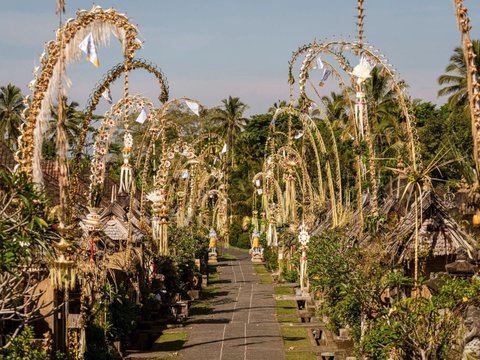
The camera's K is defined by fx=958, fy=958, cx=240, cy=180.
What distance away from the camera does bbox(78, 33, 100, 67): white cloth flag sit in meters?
12.8

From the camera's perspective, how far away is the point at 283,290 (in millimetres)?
33844

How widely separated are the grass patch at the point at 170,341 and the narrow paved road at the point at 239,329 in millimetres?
187

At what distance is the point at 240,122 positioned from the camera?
82375 mm

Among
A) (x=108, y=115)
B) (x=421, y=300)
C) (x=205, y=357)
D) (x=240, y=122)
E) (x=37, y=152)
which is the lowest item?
(x=205, y=357)

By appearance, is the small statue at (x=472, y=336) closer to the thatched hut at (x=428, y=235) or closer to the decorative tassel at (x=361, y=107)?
the thatched hut at (x=428, y=235)

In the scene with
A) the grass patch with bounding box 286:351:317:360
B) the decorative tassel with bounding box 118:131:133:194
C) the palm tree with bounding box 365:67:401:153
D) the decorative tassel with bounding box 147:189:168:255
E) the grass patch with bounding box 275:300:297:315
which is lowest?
the grass patch with bounding box 286:351:317:360

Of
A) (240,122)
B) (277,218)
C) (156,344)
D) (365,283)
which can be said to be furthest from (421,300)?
(240,122)

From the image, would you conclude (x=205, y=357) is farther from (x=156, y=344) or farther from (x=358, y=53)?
(x=358, y=53)

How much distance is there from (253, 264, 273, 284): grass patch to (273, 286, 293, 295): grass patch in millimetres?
3693

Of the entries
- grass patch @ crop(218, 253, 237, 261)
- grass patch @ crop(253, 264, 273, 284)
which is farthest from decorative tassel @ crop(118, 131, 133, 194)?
grass patch @ crop(218, 253, 237, 261)

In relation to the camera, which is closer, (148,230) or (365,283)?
(365,283)

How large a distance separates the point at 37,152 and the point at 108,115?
758 centimetres

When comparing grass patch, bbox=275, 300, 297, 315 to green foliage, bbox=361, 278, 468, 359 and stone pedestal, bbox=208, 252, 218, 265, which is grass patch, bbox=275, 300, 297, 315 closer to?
green foliage, bbox=361, 278, 468, 359

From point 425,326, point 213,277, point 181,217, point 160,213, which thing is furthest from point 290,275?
point 425,326
